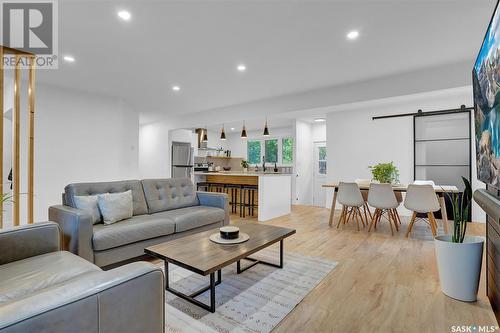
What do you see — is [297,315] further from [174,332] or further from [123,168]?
[123,168]

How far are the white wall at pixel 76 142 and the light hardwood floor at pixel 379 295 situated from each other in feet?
13.9

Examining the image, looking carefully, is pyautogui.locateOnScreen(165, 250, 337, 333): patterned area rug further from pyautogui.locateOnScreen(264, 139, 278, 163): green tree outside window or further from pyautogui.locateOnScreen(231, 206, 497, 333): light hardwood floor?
pyautogui.locateOnScreen(264, 139, 278, 163): green tree outside window

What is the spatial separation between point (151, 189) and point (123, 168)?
268 cm

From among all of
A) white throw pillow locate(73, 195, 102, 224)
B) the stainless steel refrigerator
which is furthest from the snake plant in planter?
the stainless steel refrigerator

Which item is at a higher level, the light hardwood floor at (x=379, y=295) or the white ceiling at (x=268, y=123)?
the white ceiling at (x=268, y=123)

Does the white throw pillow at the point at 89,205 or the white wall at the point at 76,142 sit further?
the white wall at the point at 76,142

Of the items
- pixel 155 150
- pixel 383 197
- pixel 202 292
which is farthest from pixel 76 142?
pixel 383 197

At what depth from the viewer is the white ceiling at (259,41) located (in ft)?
7.89

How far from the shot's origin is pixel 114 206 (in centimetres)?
288

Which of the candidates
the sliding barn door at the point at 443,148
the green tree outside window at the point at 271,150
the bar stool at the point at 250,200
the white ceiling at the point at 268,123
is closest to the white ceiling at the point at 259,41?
the sliding barn door at the point at 443,148

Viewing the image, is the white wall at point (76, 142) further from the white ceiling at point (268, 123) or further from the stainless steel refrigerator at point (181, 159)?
the stainless steel refrigerator at point (181, 159)

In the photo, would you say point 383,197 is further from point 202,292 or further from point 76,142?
point 76,142

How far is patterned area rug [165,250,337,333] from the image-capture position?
1789 millimetres
